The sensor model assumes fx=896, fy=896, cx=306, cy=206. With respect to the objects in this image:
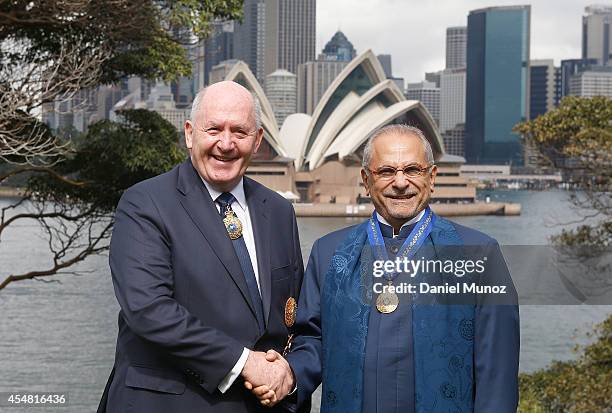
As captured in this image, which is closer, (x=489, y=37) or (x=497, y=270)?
(x=497, y=270)

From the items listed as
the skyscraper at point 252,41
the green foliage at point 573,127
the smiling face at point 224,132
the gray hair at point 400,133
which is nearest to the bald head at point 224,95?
the smiling face at point 224,132

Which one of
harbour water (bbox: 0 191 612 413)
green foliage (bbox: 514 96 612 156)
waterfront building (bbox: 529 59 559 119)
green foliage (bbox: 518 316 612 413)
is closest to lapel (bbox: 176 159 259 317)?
green foliage (bbox: 518 316 612 413)

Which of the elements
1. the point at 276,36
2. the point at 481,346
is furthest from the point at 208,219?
the point at 276,36

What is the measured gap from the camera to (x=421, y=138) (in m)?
1.87

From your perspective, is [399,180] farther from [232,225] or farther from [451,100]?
[451,100]

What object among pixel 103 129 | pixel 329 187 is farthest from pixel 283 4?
pixel 103 129

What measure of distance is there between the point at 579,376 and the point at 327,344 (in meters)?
4.69

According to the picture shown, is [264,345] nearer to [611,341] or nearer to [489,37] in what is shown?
[611,341]

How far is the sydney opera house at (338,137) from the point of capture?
38.3 meters

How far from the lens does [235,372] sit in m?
1.78

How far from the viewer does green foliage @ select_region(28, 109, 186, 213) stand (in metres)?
6.26

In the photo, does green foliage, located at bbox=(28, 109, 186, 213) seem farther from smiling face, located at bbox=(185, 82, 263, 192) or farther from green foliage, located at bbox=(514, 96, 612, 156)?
smiling face, located at bbox=(185, 82, 263, 192)

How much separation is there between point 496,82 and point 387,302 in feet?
304

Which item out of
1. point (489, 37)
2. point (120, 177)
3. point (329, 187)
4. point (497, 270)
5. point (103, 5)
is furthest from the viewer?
point (489, 37)
